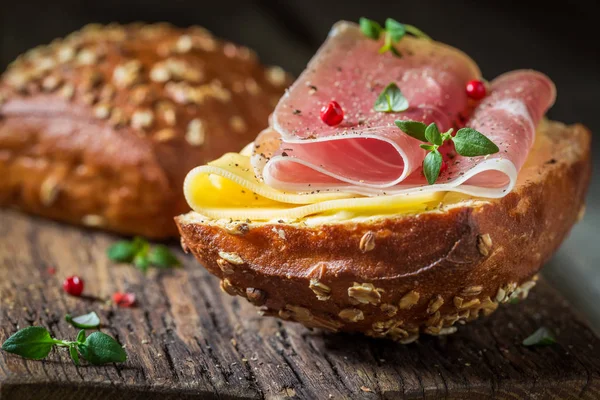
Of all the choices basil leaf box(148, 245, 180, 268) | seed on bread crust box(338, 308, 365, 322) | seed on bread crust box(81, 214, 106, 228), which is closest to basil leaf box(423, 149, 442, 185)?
seed on bread crust box(338, 308, 365, 322)

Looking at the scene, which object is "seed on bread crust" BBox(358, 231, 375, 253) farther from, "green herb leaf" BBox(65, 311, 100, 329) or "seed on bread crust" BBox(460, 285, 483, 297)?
"green herb leaf" BBox(65, 311, 100, 329)

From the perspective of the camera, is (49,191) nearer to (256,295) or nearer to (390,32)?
(256,295)

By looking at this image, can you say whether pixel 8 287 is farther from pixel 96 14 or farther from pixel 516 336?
pixel 96 14

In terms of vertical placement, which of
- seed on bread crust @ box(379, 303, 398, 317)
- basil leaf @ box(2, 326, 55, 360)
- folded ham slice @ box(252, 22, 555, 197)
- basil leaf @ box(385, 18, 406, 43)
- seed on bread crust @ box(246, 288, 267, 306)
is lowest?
basil leaf @ box(2, 326, 55, 360)

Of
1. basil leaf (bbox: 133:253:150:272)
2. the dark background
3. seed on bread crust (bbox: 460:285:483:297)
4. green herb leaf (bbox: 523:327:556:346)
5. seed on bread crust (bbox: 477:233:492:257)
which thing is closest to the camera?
seed on bread crust (bbox: 477:233:492:257)

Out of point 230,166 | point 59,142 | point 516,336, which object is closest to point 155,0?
point 59,142

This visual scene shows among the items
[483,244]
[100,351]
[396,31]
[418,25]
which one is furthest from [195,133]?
[418,25]
